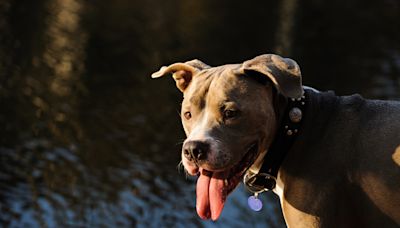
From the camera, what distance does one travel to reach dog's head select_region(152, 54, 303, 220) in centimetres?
496

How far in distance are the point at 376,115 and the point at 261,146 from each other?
81cm

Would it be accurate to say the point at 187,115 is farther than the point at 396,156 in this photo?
Yes

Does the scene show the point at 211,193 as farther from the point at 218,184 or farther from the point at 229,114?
the point at 229,114

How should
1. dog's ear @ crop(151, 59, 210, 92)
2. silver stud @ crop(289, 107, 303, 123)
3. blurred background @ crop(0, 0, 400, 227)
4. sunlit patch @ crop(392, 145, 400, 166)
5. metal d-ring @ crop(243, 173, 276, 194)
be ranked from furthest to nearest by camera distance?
blurred background @ crop(0, 0, 400, 227)
dog's ear @ crop(151, 59, 210, 92)
metal d-ring @ crop(243, 173, 276, 194)
silver stud @ crop(289, 107, 303, 123)
sunlit patch @ crop(392, 145, 400, 166)

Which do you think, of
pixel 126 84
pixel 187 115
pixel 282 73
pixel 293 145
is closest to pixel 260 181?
pixel 293 145

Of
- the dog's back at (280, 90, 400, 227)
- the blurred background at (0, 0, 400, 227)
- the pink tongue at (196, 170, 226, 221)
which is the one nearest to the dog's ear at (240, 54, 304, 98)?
the dog's back at (280, 90, 400, 227)

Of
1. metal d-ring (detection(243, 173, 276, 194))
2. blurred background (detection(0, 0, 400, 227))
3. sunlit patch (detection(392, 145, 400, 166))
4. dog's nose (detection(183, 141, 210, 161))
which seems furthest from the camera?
blurred background (detection(0, 0, 400, 227))

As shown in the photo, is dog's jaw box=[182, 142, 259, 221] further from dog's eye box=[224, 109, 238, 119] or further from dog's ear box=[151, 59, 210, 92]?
dog's ear box=[151, 59, 210, 92]

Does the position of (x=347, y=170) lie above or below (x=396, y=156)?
below

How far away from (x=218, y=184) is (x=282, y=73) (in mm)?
841

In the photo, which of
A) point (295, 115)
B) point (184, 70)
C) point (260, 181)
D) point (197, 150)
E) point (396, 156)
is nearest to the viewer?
point (197, 150)

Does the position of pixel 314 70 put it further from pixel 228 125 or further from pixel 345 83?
pixel 228 125

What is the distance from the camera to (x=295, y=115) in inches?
206

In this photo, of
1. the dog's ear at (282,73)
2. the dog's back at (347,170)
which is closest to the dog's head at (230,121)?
the dog's ear at (282,73)
